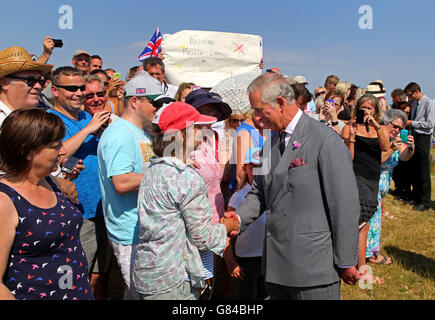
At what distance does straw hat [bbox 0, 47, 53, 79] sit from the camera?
274 cm

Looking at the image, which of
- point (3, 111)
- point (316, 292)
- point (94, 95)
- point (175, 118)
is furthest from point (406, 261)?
point (3, 111)

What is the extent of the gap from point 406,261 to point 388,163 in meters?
1.48

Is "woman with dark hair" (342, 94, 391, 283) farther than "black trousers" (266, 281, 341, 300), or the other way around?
"woman with dark hair" (342, 94, 391, 283)

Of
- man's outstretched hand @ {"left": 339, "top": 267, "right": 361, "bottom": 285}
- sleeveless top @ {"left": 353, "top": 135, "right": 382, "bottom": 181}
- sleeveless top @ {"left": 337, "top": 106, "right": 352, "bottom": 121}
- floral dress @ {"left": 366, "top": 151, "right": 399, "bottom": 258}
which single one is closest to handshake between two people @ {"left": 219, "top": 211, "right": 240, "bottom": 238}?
man's outstretched hand @ {"left": 339, "top": 267, "right": 361, "bottom": 285}

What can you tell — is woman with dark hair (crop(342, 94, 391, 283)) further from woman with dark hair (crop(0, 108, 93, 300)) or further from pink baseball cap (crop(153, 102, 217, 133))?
woman with dark hair (crop(0, 108, 93, 300))

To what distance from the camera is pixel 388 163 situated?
4891 millimetres

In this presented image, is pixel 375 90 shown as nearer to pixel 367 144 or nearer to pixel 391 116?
pixel 391 116

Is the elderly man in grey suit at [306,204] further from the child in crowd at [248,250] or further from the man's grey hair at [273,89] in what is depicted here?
the child in crowd at [248,250]

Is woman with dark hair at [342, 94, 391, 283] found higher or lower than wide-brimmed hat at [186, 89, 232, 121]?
lower

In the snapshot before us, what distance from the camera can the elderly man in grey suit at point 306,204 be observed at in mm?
2145

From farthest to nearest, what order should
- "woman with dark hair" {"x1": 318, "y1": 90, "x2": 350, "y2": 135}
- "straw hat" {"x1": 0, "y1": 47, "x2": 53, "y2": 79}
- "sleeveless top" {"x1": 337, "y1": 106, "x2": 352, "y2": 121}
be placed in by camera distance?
1. "sleeveless top" {"x1": 337, "y1": 106, "x2": 352, "y2": 121}
2. "woman with dark hair" {"x1": 318, "y1": 90, "x2": 350, "y2": 135}
3. "straw hat" {"x1": 0, "y1": 47, "x2": 53, "y2": 79}

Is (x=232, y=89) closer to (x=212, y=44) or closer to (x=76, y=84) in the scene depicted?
(x=76, y=84)

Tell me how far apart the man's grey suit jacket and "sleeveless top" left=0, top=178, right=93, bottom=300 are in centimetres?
126
